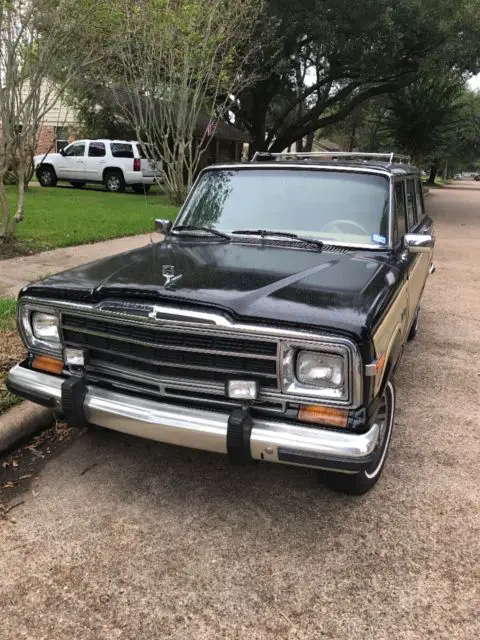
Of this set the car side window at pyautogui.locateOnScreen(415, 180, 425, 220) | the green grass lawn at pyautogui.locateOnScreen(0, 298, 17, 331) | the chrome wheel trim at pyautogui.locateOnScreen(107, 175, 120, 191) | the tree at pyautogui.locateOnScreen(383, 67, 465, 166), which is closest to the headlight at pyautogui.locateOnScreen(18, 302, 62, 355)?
the green grass lawn at pyautogui.locateOnScreen(0, 298, 17, 331)

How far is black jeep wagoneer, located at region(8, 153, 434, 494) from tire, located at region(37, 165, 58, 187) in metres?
19.8

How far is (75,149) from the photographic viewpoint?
21109 millimetres

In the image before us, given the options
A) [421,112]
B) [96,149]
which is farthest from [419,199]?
[421,112]

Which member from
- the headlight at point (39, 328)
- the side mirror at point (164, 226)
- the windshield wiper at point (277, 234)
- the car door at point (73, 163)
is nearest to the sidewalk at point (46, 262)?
the side mirror at point (164, 226)

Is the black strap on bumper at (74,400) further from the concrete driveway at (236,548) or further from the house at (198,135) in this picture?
the house at (198,135)

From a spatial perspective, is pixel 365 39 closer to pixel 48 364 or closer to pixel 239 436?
pixel 48 364

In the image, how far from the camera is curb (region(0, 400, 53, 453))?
11.5 feet

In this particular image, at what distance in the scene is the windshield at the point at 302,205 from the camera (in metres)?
3.85

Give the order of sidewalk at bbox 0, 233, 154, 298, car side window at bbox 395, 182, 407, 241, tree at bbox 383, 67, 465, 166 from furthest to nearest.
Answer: tree at bbox 383, 67, 465, 166 < sidewalk at bbox 0, 233, 154, 298 < car side window at bbox 395, 182, 407, 241

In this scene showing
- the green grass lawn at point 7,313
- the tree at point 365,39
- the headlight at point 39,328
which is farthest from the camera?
the tree at point 365,39

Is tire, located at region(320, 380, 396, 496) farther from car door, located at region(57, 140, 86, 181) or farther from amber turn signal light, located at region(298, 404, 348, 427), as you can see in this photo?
car door, located at region(57, 140, 86, 181)

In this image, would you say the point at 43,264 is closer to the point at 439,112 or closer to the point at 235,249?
the point at 235,249

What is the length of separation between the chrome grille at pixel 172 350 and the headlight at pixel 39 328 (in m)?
0.09

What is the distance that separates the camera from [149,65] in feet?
45.3
